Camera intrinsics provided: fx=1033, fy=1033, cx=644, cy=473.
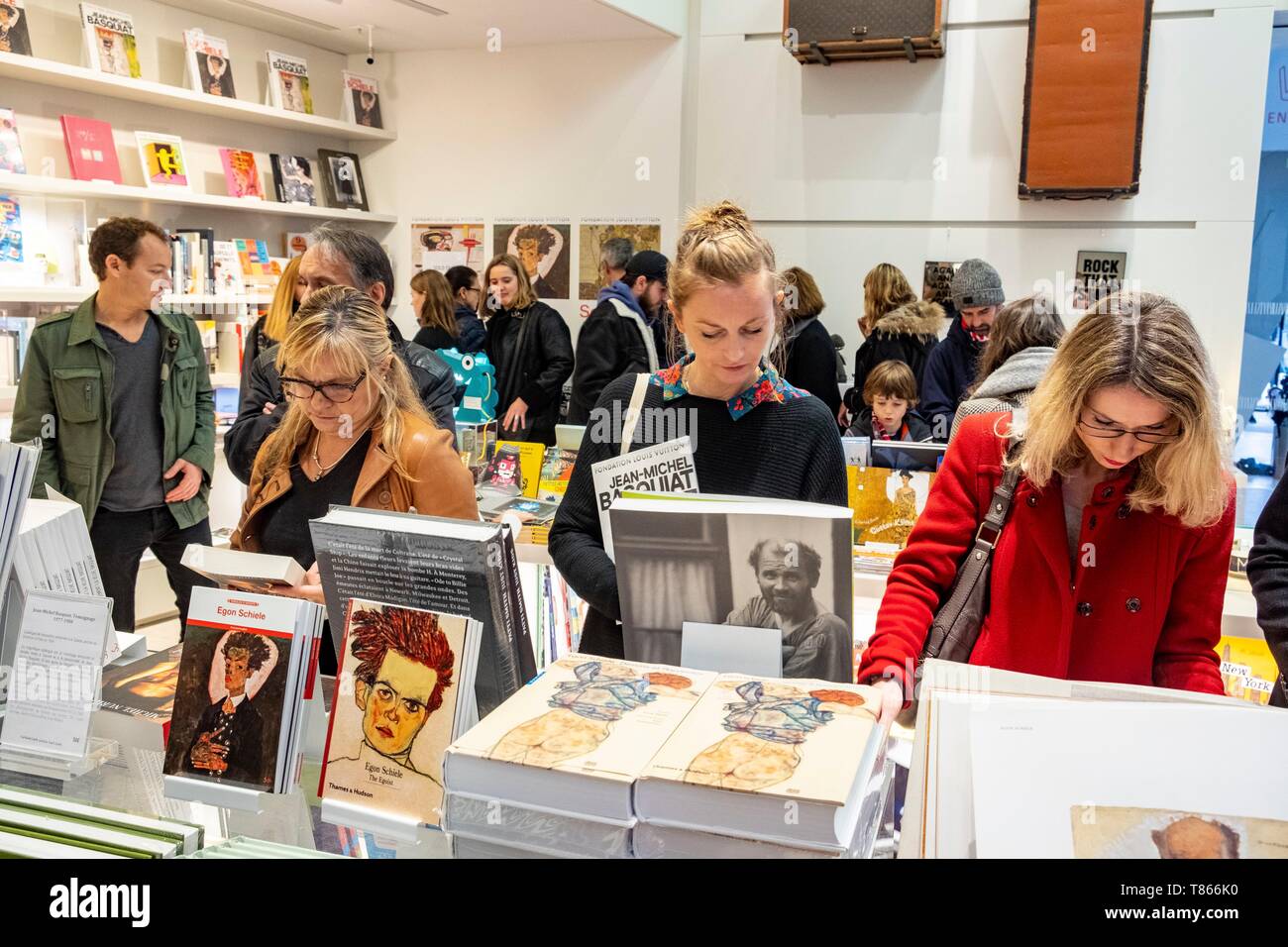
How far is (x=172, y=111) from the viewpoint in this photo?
6.08 m

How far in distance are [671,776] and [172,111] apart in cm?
631

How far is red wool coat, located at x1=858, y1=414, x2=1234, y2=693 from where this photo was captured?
1646 millimetres

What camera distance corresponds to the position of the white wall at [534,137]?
6910 mm

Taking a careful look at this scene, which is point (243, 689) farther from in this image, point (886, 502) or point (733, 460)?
point (886, 502)

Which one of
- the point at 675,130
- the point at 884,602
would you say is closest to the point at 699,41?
the point at 675,130

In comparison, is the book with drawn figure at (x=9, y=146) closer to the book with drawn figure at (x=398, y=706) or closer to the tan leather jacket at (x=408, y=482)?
the tan leather jacket at (x=408, y=482)

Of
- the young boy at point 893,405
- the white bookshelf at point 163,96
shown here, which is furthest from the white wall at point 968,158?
the white bookshelf at point 163,96

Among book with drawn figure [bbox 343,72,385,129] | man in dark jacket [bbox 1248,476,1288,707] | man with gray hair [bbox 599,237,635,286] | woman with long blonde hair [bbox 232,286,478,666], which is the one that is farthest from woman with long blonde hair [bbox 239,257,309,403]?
book with drawn figure [bbox 343,72,385,129]

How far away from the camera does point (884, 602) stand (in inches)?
68.2

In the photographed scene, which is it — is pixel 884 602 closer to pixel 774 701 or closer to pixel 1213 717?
pixel 774 701

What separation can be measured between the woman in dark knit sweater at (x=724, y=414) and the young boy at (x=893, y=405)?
2575 mm

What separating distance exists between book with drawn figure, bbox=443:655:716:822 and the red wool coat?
557 millimetres

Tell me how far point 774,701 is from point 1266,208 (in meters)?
6.45

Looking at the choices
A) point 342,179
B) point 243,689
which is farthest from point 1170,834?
point 342,179
